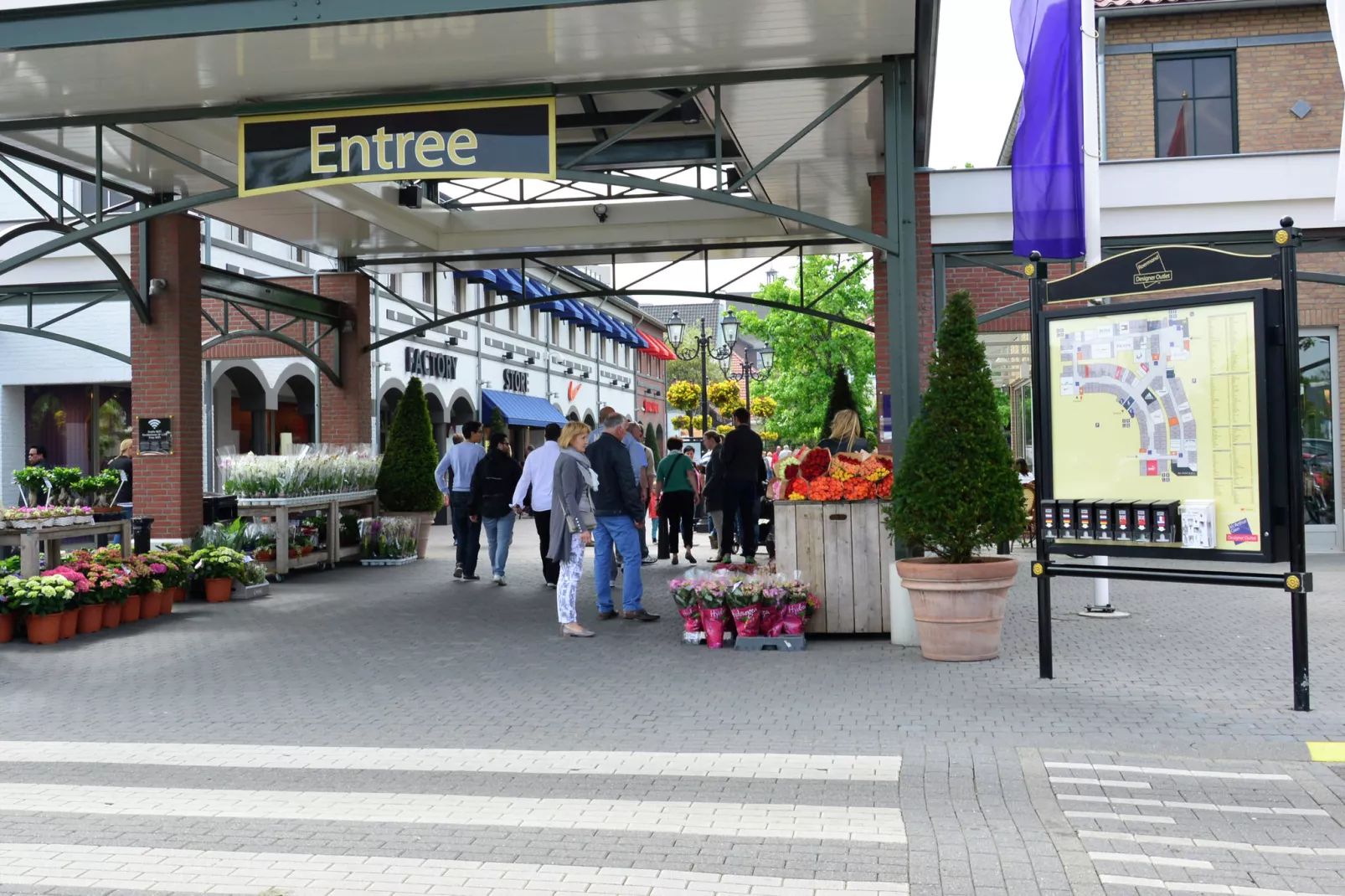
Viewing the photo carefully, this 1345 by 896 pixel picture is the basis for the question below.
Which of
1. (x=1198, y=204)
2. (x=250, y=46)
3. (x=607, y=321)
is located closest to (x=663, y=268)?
(x=1198, y=204)

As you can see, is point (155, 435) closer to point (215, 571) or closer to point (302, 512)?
point (215, 571)

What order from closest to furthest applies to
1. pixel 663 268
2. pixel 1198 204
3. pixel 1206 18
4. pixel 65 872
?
pixel 65 872 → pixel 1198 204 → pixel 663 268 → pixel 1206 18

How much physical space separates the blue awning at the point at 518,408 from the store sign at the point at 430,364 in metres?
2.43

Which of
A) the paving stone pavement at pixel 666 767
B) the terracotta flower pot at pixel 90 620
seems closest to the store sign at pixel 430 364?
the terracotta flower pot at pixel 90 620

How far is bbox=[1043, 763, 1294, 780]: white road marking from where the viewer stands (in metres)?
5.92

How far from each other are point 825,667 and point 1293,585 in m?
3.27

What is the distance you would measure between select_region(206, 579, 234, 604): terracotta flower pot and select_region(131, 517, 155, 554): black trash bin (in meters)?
0.76

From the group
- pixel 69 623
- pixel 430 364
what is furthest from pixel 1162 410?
pixel 430 364

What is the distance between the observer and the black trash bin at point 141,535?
1356 centimetres

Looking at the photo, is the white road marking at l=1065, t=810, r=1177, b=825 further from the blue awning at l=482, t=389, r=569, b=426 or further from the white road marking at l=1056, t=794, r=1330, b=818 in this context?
the blue awning at l=482, t=389, r=569, b=426

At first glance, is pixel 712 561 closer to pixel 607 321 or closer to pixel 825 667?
pixel 825 667

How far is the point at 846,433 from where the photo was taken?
1461 cm

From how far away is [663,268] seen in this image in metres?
19.2

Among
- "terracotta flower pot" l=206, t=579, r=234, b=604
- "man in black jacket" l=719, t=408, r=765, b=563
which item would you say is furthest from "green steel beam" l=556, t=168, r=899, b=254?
"terracotta flower pot" l=206, t=579, r=234, b=604
